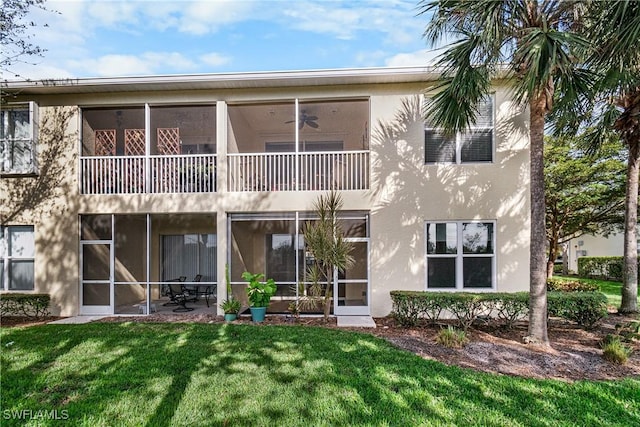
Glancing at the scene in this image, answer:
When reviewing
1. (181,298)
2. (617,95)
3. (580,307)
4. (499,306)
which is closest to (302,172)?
(181,298)

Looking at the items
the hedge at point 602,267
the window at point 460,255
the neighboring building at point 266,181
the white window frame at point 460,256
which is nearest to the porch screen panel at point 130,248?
the neighboring building at point 266,181

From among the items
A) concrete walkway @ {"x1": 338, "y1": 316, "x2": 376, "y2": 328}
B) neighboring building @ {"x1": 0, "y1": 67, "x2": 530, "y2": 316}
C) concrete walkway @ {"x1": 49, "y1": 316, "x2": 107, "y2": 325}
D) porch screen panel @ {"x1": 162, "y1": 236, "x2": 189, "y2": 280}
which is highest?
neighboring building @ {"x1": 0, "y1": 67, "x2": 530, "y2": 316}

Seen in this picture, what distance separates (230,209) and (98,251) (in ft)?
14.0

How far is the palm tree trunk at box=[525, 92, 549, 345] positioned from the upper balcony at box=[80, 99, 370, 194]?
4009mm

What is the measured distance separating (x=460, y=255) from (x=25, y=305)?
12089 millimetres

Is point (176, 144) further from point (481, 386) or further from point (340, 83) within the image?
point (481, 386)

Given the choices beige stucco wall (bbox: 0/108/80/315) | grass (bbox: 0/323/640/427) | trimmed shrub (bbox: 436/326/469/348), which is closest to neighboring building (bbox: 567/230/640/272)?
trimmed shrub (bbox: 436/326/469/348)

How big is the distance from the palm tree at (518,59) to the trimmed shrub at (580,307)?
1.36 metres

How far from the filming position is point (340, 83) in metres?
9.12

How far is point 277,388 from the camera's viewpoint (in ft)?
15.3

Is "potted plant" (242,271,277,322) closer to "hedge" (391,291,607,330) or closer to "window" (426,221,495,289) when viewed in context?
"hedge" (391,291,607,330)

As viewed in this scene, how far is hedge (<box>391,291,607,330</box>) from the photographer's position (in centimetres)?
762

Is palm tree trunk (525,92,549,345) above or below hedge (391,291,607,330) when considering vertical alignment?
above

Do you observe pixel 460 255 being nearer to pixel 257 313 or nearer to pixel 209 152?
pixel 257 313
